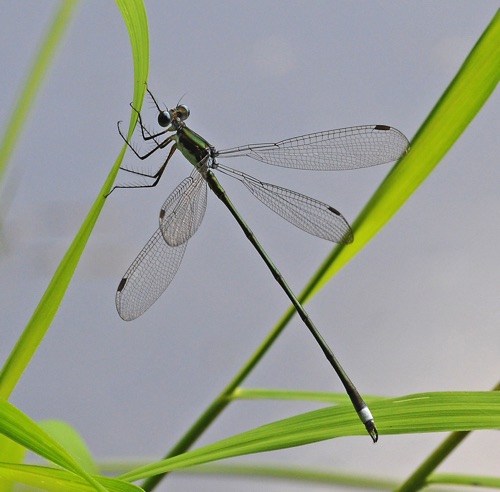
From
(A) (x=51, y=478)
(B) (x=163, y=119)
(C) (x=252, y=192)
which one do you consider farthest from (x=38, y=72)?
(A) (x=51, y=478)

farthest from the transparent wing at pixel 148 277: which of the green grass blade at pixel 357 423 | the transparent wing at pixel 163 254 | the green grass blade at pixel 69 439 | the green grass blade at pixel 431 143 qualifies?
the green grass blade at pixel 357 423

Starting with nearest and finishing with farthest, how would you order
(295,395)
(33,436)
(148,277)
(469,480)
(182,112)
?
(33,436) < (469,480) < (295,395) < (148,277) < (182,112)

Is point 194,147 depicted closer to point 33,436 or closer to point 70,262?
point 70,262

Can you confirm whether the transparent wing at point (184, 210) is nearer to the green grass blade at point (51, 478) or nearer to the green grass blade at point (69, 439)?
the green grass blade at point (69, 439)

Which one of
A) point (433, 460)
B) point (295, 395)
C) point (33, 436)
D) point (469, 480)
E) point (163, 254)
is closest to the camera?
point (33, 436)

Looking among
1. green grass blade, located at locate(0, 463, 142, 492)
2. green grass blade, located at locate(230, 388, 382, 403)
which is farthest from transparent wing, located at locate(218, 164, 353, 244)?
green grass blade, located at locate(0, 463, 142, 492)

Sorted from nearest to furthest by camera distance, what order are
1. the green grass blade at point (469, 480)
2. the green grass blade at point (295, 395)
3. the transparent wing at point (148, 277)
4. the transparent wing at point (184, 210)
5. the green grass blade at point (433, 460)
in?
the green grass blade at point (433, 460), the green grass blade at point (469, 480), the green grass blade at point (295, 395), the transparent wing at point (148, 277), the transparent wing at point (184, 210)

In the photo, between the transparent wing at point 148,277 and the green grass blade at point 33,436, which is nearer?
the green grass blade at point 33,436
